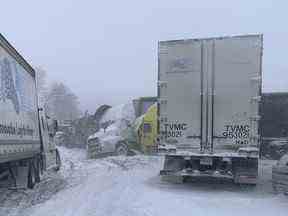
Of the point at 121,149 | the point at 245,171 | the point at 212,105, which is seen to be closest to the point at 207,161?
the point at 245,171

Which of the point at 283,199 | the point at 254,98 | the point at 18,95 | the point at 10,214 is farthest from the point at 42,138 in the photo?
the point at 283,199

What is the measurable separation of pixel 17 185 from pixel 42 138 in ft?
9.82

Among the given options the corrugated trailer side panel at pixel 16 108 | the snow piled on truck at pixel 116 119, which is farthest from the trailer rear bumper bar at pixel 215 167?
the snow piled on truck at pixel 116 119

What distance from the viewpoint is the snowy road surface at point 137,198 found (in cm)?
945

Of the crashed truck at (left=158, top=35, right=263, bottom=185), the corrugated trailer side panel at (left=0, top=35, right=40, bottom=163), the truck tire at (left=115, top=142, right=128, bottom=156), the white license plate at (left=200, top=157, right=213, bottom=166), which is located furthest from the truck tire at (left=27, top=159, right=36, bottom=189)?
the truck tire at (left=115, top=142, right=128, bottom=156)

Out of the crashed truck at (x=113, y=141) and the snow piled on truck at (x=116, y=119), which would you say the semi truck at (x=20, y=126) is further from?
the snow piled on truck at (x=116, y=119)

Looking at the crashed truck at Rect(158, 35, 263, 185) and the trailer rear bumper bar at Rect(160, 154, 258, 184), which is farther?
the trailer rear bumper bar at Rect(160, 154, 258, 184)

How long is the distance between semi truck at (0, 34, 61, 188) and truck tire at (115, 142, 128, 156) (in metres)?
9.29

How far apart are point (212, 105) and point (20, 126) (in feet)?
15.6

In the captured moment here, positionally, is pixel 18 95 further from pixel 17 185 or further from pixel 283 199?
pixel 283 199

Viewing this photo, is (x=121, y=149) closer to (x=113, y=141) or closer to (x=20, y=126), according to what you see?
(x=113, y=141)

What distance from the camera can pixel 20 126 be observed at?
11.0m

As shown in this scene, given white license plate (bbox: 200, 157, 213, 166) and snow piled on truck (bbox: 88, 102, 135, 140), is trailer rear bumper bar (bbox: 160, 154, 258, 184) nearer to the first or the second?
white license plate (bbox: 200, 157, 213, 166)

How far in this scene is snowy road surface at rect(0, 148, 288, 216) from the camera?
9.45 m
